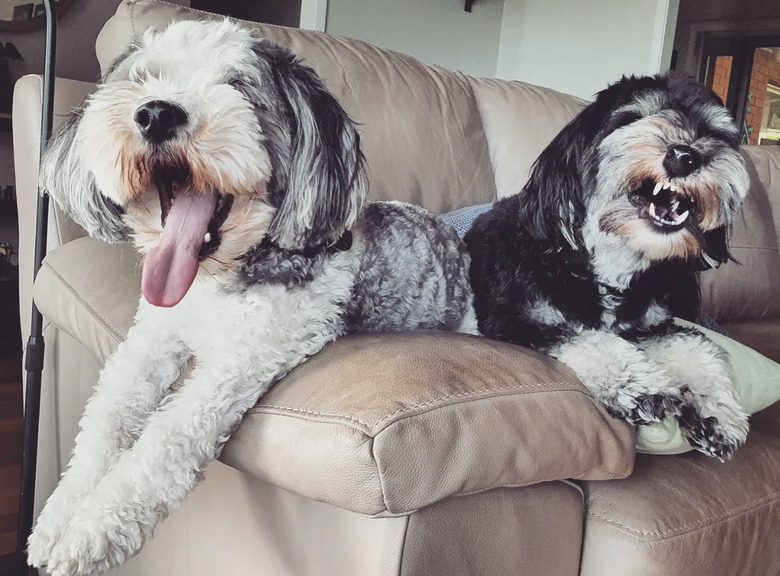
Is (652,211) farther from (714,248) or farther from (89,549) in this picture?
(89,549)

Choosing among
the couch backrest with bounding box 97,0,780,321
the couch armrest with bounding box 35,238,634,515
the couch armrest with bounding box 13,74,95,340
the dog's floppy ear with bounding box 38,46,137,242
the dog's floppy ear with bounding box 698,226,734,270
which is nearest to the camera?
the couch armrest with bounding box 35,238,634,515

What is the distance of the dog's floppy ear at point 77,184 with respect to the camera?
1.24 m

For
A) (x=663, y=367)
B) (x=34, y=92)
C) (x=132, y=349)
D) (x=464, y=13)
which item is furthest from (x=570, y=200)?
(x=464, y=13)

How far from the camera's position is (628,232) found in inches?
57.9

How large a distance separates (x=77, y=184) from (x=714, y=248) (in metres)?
1.32

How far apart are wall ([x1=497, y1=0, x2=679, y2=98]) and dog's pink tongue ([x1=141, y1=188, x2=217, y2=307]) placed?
176 inches

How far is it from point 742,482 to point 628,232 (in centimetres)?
52

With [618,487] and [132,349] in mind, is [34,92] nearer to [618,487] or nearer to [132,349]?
[132,349]

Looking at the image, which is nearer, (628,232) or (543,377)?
(543,377)

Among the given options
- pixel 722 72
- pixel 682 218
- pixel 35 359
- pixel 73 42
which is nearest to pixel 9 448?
pixel 35 359

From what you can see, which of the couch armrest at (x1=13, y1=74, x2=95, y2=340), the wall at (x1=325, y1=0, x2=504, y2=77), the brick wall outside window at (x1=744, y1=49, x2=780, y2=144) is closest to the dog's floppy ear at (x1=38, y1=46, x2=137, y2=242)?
the couch armrest at (x1=13, y1=74, x2=95, y2=340)

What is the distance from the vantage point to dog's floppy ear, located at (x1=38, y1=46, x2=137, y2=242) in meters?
1.24

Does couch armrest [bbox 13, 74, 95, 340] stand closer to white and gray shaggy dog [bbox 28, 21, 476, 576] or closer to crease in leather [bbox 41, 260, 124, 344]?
crease in leather [bbox 41, 260, 124, 344]

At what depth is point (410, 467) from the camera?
0.88 m
